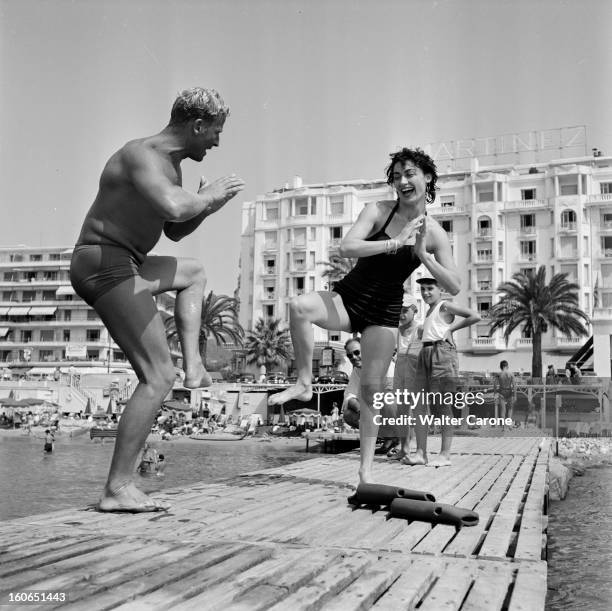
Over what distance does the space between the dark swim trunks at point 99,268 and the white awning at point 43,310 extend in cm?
9772

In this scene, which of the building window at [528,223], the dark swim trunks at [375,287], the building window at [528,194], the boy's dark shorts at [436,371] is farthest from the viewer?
the building window at [528,194]

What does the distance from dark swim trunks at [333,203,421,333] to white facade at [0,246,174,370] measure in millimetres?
87058

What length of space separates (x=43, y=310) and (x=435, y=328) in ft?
315

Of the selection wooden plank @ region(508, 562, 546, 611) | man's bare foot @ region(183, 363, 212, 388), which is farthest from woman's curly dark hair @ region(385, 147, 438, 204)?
wooden plank @ region(508, 562, 546, 611)

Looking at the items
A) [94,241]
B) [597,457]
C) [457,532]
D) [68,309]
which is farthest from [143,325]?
[68,309]

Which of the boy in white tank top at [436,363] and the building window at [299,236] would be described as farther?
the building window at [299,236]

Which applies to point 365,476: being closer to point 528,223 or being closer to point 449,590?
point 449,590

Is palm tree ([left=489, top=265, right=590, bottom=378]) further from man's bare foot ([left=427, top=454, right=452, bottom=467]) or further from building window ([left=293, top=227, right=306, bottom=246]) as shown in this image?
man's bare foot ([left=427, top=454, right=452, bottom=467])

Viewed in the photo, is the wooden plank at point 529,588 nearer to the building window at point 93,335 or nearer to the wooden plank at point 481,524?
the wooden plank at point 481,524

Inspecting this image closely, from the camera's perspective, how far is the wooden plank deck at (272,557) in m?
2.24

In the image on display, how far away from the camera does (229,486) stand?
16.8 feet

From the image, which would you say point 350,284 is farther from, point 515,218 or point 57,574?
point 515,218

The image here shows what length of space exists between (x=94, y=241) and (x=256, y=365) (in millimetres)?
76821

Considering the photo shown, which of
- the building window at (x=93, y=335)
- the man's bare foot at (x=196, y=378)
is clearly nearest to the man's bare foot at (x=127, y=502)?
the man's bare foot at (x=196, y=378)
